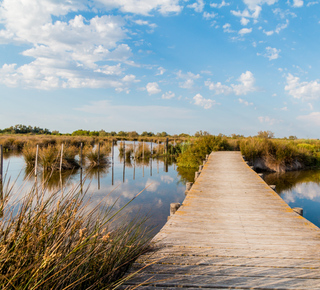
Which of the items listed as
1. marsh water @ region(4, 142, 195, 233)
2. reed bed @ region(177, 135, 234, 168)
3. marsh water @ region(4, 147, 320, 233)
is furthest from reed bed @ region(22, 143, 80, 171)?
reed bed @ region(177, 135, 234, 168)

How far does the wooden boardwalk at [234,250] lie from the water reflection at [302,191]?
3.16 meters

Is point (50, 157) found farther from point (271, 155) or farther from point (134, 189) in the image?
point (271, 155)

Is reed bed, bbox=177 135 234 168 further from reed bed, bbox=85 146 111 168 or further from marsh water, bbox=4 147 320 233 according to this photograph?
reed bed, bbox=85 146 111 168

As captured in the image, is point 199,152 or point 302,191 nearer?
point 302,191

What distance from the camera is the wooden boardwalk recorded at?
1.86 metres

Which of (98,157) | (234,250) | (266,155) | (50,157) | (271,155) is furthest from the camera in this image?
(98,157)

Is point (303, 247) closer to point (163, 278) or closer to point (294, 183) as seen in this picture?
point (163, 278)

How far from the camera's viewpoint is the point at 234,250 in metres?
2.37

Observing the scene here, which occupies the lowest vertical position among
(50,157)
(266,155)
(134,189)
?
(134,189)

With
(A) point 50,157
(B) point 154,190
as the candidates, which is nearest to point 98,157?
(A) point 50,157

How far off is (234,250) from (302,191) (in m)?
7.84

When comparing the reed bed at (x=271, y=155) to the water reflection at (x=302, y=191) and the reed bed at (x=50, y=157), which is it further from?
the reed bed at (x=50, y=157)

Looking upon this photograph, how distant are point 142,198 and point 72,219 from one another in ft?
19.9

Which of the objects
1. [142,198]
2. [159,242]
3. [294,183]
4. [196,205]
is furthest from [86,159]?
[159,242]
